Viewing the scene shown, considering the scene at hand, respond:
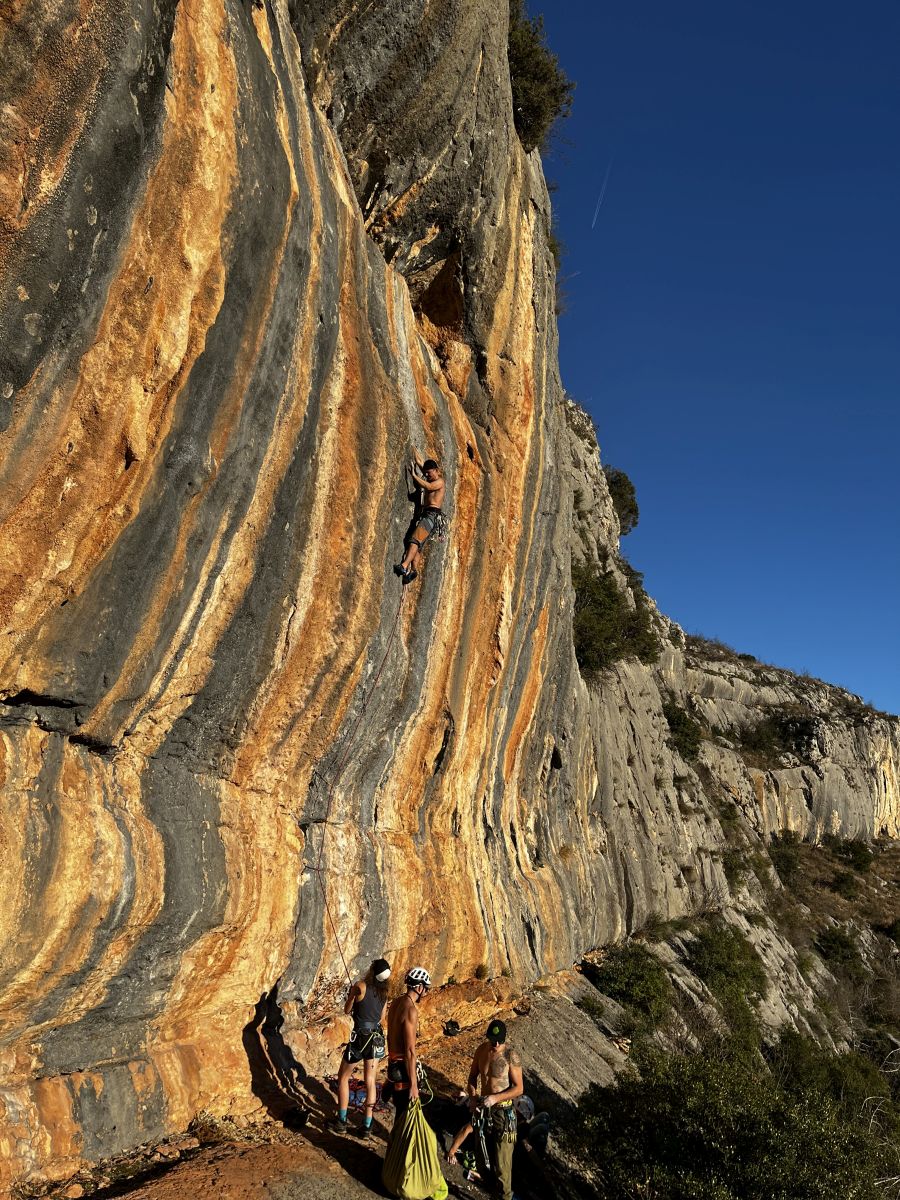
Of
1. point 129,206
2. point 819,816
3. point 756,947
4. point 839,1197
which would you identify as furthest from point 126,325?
point 819,816

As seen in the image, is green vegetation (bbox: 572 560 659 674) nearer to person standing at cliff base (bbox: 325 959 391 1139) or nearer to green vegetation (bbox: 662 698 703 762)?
green vegetation (bbox: 662 698 703 762)

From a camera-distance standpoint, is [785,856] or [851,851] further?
[851,851]

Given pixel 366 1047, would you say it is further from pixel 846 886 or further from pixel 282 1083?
pixel 846 886

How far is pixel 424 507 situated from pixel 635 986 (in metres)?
14.6

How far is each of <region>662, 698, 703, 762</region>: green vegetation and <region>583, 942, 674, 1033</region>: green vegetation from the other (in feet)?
49.1

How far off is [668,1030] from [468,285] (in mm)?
17963

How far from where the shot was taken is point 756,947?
26.2 meters

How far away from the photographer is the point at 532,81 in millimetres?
13328

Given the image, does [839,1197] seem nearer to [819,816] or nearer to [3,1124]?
[3,1124]

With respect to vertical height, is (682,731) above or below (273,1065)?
above

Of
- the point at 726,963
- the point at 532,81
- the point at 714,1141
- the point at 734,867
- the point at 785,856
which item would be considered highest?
the point at 532,81

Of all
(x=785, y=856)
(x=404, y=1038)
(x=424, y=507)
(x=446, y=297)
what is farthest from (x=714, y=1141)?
(x=785, y=856)

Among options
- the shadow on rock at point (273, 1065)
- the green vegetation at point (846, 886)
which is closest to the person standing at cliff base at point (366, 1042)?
the shadow on rock at point (273, 1065)

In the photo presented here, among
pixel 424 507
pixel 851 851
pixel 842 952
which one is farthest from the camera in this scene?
pixel 851 851
